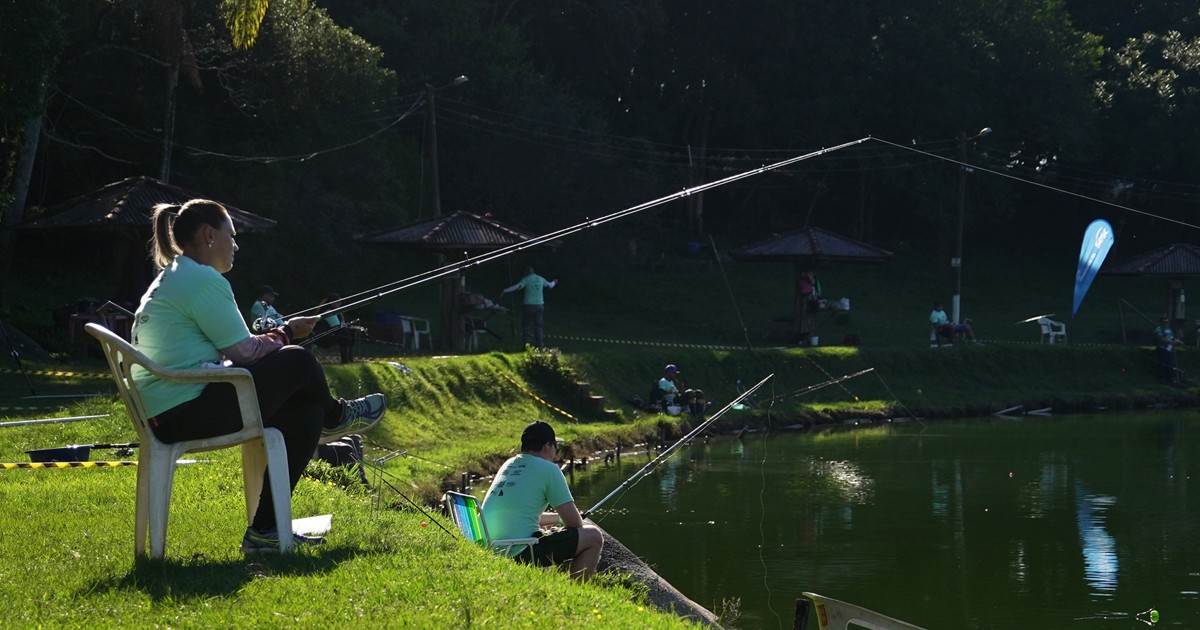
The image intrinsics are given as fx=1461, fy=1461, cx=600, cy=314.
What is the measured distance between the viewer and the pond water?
11.1 m

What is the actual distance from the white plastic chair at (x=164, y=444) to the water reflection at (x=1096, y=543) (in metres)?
7.61

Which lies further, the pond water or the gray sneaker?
the pond water

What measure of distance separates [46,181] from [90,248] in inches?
112

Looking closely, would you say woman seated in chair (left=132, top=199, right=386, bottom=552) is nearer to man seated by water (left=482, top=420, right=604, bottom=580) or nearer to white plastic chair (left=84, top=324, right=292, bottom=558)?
white plastic chair (left=84, top=324, right=292, bottom=558)

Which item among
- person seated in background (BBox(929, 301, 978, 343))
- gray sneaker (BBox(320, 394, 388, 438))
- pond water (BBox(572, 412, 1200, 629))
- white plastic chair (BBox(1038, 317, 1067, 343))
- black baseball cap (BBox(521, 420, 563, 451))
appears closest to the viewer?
gray sneaker (BBox(320, 394, 388, 438))

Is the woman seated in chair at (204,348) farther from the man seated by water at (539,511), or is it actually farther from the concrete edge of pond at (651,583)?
the concrete edge of pond at (651,583)

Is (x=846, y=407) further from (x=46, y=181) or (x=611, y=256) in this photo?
(x=46, y=181)

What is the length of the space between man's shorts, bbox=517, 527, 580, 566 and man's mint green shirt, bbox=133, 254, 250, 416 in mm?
2350

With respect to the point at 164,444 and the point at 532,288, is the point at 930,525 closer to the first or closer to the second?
the point at 164,444

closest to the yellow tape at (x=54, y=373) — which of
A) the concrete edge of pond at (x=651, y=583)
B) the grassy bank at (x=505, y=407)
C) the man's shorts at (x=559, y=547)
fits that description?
the grassy bank at (x=505, y=407)

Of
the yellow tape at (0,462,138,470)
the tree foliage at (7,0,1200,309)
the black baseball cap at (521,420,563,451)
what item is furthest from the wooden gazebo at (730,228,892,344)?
the black baseball cap at (521,420,563,451)

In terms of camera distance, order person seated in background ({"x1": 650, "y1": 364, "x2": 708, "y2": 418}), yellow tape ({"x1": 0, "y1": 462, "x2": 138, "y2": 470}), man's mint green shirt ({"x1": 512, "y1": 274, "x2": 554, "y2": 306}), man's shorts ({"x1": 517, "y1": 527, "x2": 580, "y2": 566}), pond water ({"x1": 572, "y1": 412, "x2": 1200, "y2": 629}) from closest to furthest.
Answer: man's shorts ({"x1": 517, "y1": 527, "x2": 580, "y2": 566}), yellow tape ({"x1": 0, "y1": 462, "x2": 138, "y2": 470}), pond water ({"x1": 572, "y1": 412, "x2": 1200, "y2": 629}), person seated in background ({"x1": 650, "y1": 364, "x2": 708, "y2": 418}), man's mint green shirt ({"x1": 512, "y1": 274, "x2": 554, "y2": 306})

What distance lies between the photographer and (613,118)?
45219 mm

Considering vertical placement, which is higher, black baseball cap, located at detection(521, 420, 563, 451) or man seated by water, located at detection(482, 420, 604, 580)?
black baseball cap, located at detection(521, 420, 563, 451)
